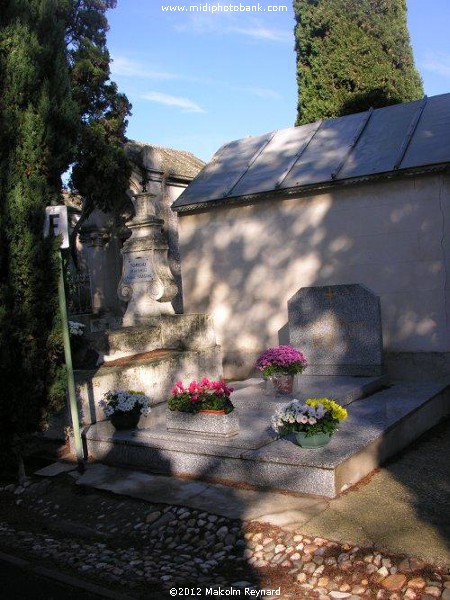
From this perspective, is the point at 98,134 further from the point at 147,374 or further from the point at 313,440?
the point at 313,440

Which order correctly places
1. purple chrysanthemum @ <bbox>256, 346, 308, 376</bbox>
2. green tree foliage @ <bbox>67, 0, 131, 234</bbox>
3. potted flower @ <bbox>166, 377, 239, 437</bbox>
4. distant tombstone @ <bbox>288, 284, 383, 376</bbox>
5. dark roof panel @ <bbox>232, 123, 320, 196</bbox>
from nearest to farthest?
potted flower @ <bbox>166, 377, 239, 437</bbox>, purple chrysanthemum @ <bbox>256, 346, 308, 376</bbox>, distant tombstone @ <bbox>288, 284, 383, 376</bbox>, dark roof panel @ <bbox>232, 123, 320, 196</bbox>, green tree foliage @ <bbox>67, 0, 131, 234</bbox>

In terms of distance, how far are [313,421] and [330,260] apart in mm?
5468

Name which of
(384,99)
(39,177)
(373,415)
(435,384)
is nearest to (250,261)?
(435,384)

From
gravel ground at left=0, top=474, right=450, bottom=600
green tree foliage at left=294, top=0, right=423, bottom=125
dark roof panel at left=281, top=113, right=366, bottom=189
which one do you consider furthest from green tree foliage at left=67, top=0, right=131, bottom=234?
gravel ground at left=0, top=474, right=450, bottom=600

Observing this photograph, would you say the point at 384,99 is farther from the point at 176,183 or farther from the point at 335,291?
the point at 335,291

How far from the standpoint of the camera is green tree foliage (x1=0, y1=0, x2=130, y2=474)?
6430 millimetres

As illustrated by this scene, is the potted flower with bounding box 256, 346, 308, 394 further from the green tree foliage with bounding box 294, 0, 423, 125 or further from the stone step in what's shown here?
the green tree foliage with bounding box 294, 0, 423, 125

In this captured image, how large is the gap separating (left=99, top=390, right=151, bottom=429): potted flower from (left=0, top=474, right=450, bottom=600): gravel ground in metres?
1.24

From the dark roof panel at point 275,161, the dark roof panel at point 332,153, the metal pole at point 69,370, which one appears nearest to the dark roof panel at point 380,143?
the dark roof panel at point 332,153

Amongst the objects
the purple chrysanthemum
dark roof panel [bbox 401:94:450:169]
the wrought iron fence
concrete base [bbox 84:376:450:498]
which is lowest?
concrete base [bbox 84:376:450:498]

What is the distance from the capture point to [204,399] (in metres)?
6.92

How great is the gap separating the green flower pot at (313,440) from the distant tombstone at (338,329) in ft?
12.3

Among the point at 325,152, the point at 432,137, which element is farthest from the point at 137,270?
the point at 432,137

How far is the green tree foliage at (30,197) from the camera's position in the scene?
6.43 m
